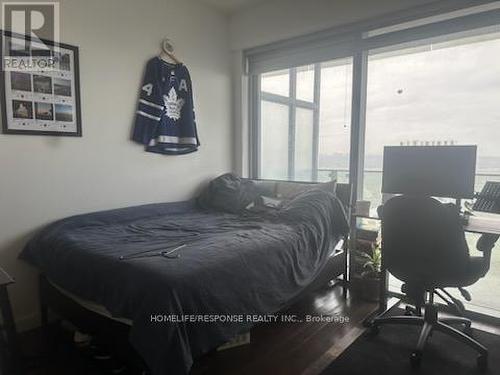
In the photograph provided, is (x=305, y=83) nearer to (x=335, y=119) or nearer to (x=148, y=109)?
(x=335, y=119)

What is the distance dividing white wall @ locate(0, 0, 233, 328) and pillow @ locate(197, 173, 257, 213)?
19cm

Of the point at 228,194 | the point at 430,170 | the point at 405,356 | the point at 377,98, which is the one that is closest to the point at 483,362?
the point at 405,356

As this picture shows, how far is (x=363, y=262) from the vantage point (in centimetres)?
289

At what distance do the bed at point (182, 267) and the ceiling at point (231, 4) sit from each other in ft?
6.39

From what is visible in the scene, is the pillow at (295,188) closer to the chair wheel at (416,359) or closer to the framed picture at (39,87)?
the chair wheel at (416,359)

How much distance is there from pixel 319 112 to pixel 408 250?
5.91 feet

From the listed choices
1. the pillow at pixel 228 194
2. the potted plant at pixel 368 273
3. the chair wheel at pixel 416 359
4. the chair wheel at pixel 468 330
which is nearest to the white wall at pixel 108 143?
the pillow at pixel 228 194

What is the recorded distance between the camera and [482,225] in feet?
6.88

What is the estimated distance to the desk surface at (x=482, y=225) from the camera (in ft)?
6.44

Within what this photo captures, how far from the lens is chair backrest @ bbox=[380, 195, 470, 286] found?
5.93 ft

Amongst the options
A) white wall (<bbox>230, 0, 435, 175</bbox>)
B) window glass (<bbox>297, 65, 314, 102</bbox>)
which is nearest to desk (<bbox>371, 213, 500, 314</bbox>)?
white wall (<bbox>230, 0, 435, 175</bbox>)

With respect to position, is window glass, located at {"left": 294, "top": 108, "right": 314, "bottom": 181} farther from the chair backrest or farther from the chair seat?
the chair seat

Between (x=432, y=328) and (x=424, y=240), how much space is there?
1.86 ft

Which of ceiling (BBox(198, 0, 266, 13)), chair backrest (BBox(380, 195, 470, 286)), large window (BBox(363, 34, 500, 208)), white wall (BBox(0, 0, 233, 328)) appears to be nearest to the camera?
chair backrest (BBox(380, 195, 470, 286))
